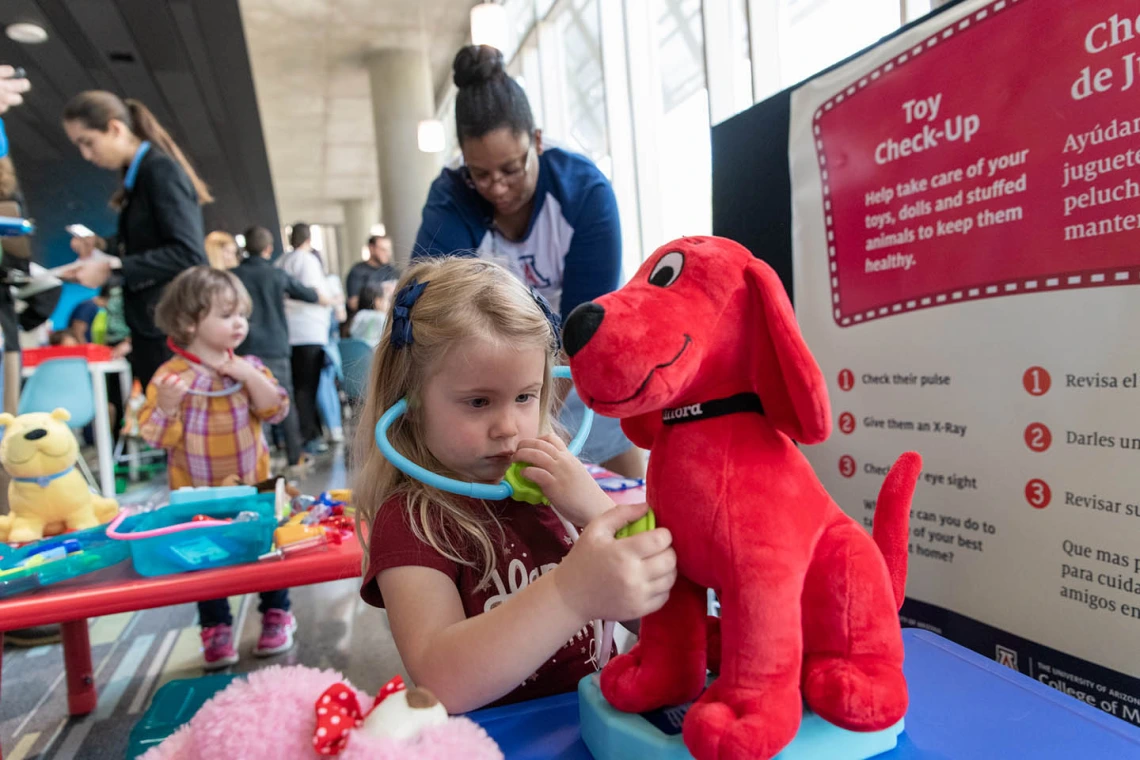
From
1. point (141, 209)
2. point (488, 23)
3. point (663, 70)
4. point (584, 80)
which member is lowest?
point (141, 209)

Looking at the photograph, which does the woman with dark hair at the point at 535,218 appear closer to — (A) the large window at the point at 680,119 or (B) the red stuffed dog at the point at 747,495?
(A) the large window at the point at 680,119

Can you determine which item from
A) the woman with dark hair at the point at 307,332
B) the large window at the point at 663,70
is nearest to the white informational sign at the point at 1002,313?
the large window at the point at 663,70

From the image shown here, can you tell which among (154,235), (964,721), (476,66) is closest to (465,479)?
(964,721)

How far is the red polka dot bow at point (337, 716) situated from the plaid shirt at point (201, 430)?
153 cm

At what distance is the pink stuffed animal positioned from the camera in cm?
44

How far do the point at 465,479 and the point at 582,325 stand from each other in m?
0.39

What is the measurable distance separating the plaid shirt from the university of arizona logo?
872 millimetres

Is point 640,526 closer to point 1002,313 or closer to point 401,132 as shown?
point 1002,313

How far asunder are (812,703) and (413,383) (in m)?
0.51

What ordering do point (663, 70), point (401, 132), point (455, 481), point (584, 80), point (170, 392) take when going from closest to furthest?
point (455, 481), point (170, 392), point (663, 70), point (584, 80), point (401, 132)

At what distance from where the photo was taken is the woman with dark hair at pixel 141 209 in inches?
73.8

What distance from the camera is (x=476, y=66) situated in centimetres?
142

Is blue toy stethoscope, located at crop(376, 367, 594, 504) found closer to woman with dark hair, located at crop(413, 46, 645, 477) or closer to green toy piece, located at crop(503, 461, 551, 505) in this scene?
green toy piece, located at crop(503, 461, 551, 505)

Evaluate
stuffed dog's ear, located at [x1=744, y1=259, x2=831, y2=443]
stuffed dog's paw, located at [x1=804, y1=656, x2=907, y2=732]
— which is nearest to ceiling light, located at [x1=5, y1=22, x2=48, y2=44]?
stuffed dog's ear, located at [x1=744, y1=259, x2=831, y2=443]
